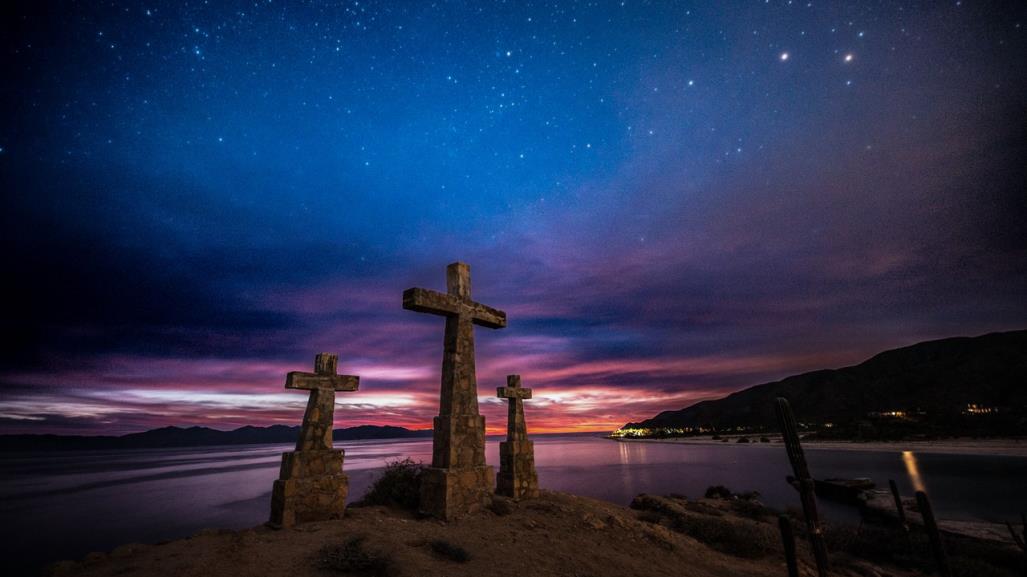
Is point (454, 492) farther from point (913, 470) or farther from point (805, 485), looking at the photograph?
point (913, 470)

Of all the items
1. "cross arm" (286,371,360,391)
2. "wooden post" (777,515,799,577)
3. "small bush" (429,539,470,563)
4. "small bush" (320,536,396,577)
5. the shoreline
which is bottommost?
the shoreline

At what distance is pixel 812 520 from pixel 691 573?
13.0 ft

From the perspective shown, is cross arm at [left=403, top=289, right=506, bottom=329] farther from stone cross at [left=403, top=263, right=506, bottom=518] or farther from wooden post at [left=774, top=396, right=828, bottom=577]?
wooden post at [left=774, top=396, right=828, bottom=577]

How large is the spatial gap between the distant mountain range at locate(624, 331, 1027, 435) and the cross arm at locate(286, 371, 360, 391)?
82.8 metres

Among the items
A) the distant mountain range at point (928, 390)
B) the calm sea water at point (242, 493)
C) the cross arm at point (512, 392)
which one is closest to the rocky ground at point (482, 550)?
the cross arm at point (512, 392)

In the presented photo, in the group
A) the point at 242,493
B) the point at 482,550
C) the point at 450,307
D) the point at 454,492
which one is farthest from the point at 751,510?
the point at 242,493

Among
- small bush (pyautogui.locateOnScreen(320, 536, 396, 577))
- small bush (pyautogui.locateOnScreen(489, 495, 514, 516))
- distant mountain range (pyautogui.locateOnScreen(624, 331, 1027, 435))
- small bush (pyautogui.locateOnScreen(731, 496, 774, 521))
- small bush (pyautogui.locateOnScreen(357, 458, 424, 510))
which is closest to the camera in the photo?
small bush (pyautogui.locateOnScreen(320, 536, 396, 577))

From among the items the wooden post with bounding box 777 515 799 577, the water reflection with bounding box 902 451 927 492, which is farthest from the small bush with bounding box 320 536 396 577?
the water reflection with bounding box 902 451 927 492

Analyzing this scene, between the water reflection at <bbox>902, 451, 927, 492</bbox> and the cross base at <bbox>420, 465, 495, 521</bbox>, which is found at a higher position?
the cross base at <bbox>420, 465, 495, 521</bbox>

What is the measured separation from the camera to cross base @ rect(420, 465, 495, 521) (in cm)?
924

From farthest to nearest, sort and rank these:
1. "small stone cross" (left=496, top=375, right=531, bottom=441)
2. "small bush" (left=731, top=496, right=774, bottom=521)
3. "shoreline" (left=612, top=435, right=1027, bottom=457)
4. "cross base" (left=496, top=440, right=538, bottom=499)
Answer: "shoreline" (left=612, top=435, right=1027, bottom=457) < "small bush" (left=731, top=496, right=774, bottom=521) < "small stone cross" (left=496, top=375, right=531, bottom=441) < "cross base" (left=496, top=440, right=538, bottom=499)

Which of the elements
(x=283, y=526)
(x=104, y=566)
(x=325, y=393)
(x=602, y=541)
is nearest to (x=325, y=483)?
(x=283, y=526)

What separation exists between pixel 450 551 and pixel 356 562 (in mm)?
1602

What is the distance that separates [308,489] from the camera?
31.3 ft
